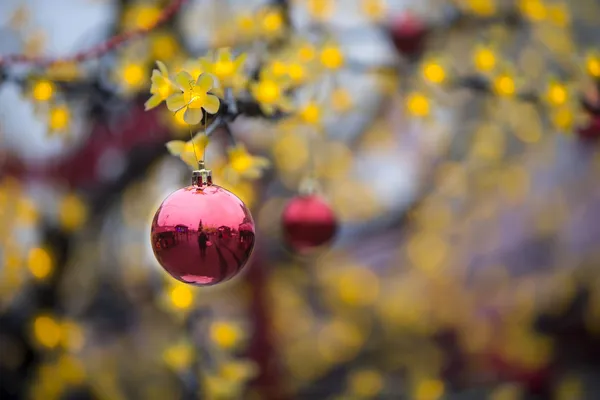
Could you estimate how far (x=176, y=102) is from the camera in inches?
44.1

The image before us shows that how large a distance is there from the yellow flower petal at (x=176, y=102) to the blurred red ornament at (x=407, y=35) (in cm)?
127

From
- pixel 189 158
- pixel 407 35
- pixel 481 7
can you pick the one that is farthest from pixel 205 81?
pixel 481 7

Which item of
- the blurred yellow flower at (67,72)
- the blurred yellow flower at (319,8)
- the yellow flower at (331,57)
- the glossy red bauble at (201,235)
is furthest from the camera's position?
the blurred yellow flower at (319,8)

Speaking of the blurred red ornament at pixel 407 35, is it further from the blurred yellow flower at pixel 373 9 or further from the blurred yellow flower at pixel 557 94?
the blurred yellow flower at pixel 557 94

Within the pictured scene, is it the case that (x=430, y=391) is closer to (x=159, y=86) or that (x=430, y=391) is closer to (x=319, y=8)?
(x=319, y=8)

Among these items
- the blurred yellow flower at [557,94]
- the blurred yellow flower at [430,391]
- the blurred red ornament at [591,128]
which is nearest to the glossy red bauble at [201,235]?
the blurred yellow flower at [557,94]

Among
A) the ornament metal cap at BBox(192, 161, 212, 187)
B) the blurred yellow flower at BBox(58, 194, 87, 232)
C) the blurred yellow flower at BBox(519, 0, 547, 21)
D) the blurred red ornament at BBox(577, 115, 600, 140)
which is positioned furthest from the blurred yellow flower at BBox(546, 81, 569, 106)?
the blurred yellow flower at BBox(58, 194, 87, 232)

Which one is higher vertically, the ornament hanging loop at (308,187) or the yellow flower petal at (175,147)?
the ornament hanging loop at (308,187)

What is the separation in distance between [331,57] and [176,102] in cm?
76

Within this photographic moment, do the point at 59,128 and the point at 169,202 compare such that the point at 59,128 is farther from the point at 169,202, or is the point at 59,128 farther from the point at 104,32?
the point at 104,32

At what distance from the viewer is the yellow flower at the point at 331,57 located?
5.85 feet

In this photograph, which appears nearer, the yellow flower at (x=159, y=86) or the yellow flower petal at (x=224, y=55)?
the yellow flower at (x=159, y=86)

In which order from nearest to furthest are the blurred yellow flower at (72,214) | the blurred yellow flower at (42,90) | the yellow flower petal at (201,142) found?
1. the yellow flower petal at (201,142)
2. the blurred yellow flower at (42,90)
3. the blurred yellow flower at (72,214)

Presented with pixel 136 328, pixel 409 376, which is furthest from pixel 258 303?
pixel 136 328
